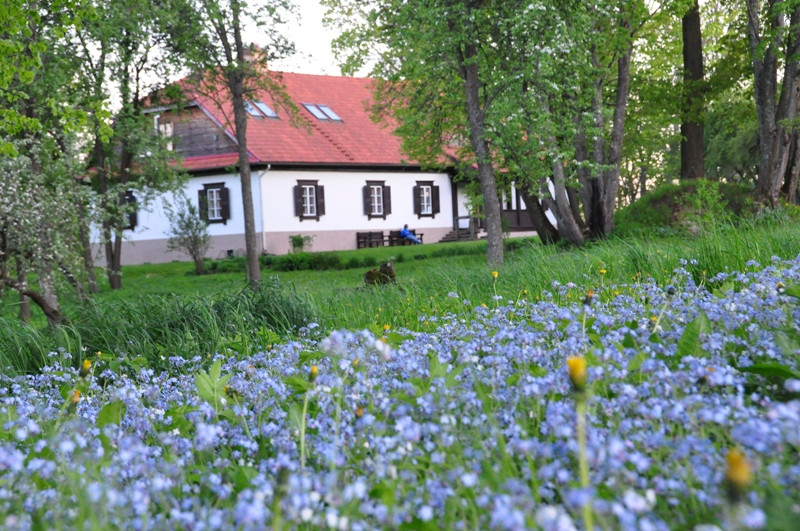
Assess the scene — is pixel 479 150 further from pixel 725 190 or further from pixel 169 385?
pixel 169 385

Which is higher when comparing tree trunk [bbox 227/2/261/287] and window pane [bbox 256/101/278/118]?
window pane [bbox 256/101/278/118]

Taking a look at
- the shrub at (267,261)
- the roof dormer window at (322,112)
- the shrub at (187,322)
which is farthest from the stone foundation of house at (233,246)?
the shrub at (187,322)

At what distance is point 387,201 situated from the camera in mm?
35562

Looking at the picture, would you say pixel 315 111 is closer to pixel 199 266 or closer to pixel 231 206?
pixel 231 206

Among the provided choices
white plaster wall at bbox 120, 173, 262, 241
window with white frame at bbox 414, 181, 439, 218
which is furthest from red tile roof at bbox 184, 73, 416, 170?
window with white frame at bbox 414, 181, 439, 218

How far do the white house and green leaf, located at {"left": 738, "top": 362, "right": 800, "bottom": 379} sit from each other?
1068 inches

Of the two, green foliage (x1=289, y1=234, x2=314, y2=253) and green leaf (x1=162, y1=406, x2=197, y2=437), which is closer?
green leaf (x1=162, y1=406, x2=197, y2=437)

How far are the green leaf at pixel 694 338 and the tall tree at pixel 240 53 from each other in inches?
584

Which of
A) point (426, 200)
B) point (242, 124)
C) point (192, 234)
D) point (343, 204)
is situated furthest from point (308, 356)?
point (426, 200)

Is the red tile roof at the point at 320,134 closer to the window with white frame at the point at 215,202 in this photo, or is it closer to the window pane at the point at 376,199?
the window with white frame at the point at 215,202

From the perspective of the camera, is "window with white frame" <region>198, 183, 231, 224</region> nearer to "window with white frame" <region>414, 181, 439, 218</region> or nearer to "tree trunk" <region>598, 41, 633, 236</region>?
"window with white frame" <region>414, 181, 439, 218</region>

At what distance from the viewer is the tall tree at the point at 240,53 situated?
16.8 m

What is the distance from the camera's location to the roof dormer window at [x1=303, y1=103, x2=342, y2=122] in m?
35.3

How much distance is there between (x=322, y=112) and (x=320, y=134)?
1.97 m
